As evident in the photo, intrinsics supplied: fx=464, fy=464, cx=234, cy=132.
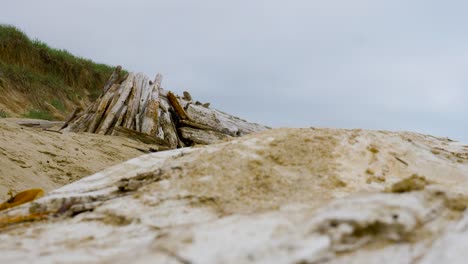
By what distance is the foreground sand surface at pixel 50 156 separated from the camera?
5543 millimetres

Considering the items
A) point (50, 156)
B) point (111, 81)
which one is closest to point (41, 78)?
point (111, 81)

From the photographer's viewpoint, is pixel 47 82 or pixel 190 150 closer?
pixel 190 150

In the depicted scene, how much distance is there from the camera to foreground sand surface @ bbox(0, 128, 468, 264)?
4.74 ft

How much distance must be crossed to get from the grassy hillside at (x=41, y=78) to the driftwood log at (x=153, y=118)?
6.74 meters

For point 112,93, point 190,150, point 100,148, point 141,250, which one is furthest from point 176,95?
point 141,250

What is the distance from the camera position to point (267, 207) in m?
1.95

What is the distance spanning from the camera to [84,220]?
7.05 feet

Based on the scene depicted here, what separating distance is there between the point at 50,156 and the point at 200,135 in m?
3.94

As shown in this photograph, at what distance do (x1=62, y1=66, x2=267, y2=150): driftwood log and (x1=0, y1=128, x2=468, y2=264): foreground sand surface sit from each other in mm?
6475

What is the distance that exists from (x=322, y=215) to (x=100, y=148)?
6697mm

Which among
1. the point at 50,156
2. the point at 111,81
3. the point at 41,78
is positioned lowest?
the point at 50,156

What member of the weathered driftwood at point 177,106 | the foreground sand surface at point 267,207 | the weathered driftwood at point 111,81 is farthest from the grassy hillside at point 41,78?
the foreground sand surface at point 267,207

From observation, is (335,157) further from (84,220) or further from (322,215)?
(84,220)

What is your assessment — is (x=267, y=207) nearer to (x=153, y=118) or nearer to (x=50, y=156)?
(x=50, y=156)
